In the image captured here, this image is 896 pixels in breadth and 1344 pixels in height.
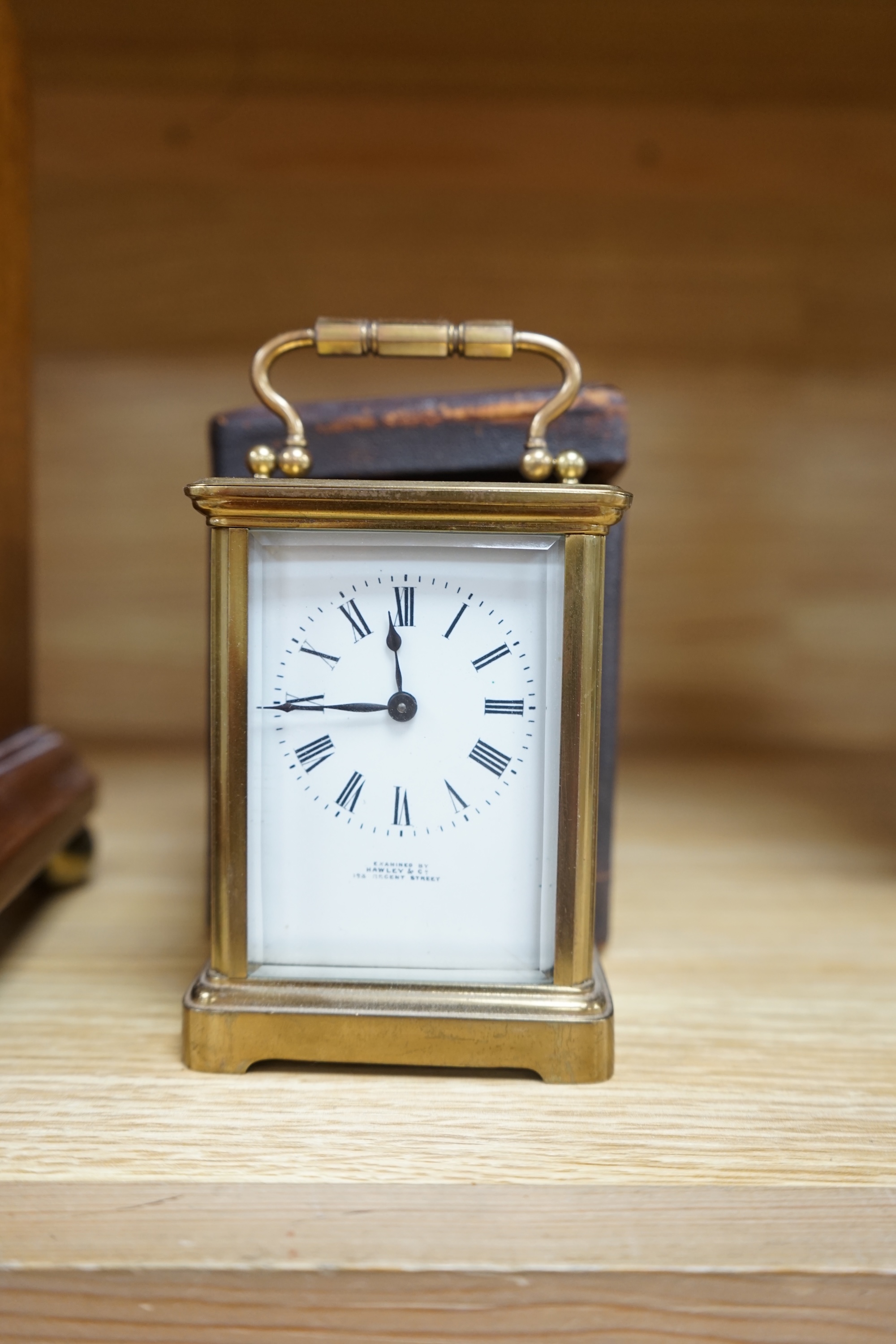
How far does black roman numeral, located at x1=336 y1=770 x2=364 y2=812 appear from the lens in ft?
1.82

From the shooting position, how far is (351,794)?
1.82 feet

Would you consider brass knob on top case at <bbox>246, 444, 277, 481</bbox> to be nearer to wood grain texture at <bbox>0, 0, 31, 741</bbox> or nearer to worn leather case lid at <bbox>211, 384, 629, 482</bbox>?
worn leather case lid at <bbox>211, 384, 629, 482</bbox>

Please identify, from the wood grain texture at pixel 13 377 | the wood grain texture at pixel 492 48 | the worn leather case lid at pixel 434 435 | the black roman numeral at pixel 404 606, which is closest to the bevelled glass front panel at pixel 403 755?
the black roman numeral at pixel 404 606

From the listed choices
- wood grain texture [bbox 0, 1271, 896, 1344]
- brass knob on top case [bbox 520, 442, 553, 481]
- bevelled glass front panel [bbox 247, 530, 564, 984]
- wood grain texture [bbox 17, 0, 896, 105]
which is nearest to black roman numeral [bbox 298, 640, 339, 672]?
bevelled glass front panel [bbox 247, 530, 564, 984]

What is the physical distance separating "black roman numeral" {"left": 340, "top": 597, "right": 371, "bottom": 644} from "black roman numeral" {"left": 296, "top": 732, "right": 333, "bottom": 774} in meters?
0.05

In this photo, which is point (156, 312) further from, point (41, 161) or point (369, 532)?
→ point (369, 532)

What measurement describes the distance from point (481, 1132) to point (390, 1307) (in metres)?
0.08

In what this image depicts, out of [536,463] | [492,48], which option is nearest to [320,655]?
[536,463]

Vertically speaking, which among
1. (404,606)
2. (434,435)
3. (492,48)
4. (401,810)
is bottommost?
(401,810)

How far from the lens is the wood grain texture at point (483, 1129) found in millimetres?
420

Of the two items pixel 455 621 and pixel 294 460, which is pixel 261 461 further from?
pixel 455 621

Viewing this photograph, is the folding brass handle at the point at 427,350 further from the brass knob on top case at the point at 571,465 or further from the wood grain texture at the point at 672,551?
the wood grain texture at the point at 672,551

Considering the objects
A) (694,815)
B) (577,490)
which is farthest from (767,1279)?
(694,815)

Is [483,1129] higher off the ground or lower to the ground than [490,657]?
lower
